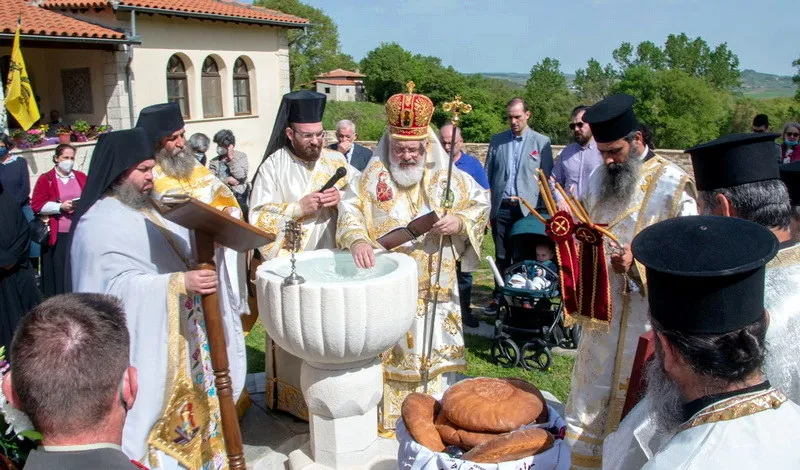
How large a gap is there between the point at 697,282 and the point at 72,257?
274 centimetres

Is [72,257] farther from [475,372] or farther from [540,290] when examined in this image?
[540,290]

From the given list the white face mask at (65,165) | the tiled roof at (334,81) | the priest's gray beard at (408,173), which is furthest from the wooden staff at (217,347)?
the tiled roof at (334,81)

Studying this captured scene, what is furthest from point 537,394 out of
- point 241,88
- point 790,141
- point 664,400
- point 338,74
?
point 338,74

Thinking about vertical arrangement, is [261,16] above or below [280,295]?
above

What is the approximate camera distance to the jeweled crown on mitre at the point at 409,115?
14.3 ft

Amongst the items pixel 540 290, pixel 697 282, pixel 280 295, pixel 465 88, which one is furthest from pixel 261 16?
pixel 697 282

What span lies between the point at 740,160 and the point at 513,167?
4.59 meters

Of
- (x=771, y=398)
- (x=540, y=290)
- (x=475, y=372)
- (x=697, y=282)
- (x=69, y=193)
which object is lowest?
(x=475, y=372)

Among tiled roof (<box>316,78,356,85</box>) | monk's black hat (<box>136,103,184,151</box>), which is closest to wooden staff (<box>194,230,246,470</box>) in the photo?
monk's black hat (<box>136,103,184,151</box>)

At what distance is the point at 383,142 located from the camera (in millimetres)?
4691

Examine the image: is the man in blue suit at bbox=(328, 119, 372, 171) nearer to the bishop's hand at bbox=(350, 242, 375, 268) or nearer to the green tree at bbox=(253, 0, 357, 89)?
the bishop's hand at bbox=(350, 242, 375, 268)

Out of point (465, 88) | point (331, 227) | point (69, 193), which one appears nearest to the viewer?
point (331, 227)

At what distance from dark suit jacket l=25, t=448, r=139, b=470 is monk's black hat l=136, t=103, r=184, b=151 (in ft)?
8.92

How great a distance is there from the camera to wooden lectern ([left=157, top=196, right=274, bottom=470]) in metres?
3.13
